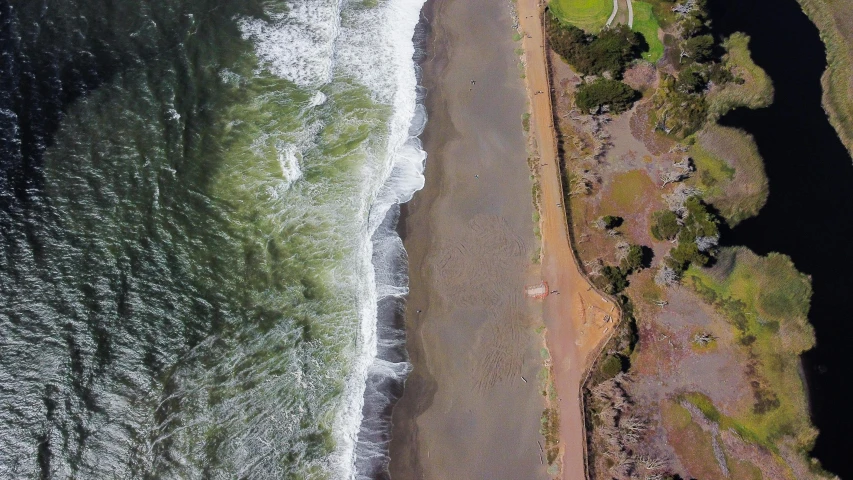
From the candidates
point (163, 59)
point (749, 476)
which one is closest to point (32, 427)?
point (163, 59)

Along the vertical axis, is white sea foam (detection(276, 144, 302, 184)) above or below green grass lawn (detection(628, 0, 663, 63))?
below

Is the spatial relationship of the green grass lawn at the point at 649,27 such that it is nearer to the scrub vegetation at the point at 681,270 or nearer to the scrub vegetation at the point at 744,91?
the scrub vegetation at the point at 681,270

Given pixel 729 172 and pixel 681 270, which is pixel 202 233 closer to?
pixel 681 270

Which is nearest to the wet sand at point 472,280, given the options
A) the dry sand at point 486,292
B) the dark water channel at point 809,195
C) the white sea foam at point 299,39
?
the dry sand at point 486,292

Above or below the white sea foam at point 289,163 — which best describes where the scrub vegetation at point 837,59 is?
above

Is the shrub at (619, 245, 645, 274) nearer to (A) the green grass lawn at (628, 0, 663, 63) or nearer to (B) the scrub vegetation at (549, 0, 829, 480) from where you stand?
(B) the scrub vegetation at (549, 0, 829, 480)


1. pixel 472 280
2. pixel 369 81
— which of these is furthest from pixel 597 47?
pixel 472 280

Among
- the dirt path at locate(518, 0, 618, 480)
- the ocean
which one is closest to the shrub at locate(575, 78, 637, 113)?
A: the dirt path at locate(518, 0, 618, 480)
